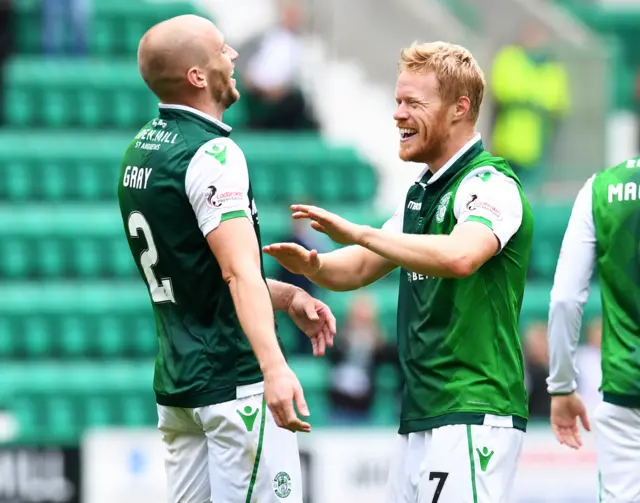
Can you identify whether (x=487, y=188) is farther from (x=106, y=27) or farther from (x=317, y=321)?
(x=106, y=27)

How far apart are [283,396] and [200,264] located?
621 millimetres

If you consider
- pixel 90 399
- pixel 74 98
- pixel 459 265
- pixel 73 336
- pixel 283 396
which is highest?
pixel 74 98

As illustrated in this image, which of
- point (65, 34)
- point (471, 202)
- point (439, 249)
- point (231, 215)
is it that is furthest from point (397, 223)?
point (65, 34)

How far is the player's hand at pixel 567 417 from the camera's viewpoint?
4.94 m

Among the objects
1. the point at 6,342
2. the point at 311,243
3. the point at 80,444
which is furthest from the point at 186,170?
the point at 6,342

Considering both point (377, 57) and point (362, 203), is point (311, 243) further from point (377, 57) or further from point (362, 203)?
point (377, 57)

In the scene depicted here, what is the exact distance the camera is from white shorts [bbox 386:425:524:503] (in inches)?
164

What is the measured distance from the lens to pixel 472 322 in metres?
4.23

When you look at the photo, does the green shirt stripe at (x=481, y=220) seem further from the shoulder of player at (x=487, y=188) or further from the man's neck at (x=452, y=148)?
the man's neck at (x=452, y=148)

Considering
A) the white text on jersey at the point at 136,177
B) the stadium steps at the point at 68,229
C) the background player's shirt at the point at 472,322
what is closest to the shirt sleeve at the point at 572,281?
the background player's shirt at the point at 472,322

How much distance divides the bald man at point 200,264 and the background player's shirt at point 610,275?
119cm

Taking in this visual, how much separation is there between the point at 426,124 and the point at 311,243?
A: 5.51m

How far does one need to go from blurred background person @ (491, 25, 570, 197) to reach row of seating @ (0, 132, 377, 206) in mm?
1220

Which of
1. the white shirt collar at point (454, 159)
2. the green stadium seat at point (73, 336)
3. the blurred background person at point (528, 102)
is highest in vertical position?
the blurred background person at point (528, 102)
